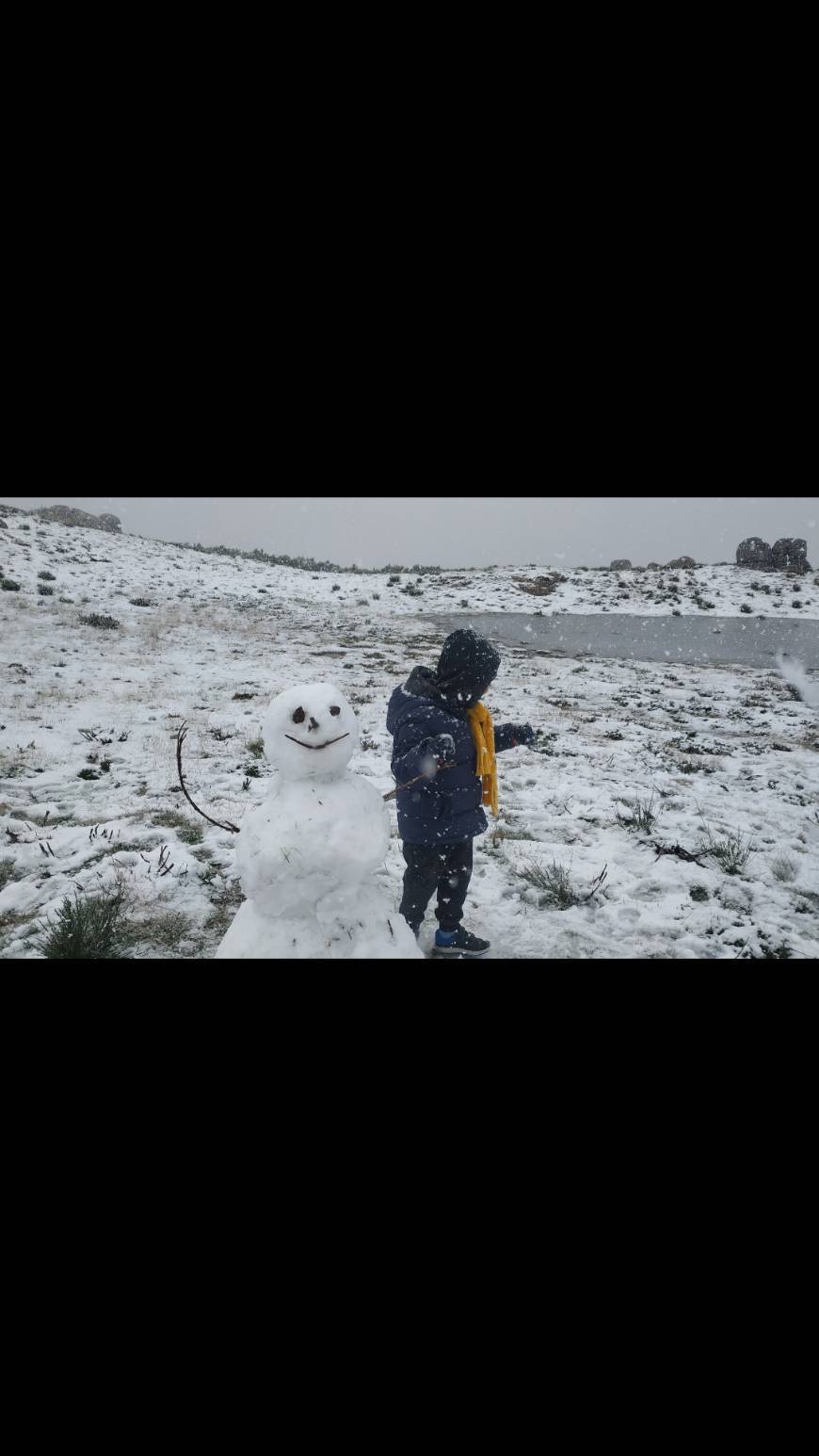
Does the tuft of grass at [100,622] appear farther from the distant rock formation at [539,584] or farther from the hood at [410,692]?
the distant rock formation at [539,584]

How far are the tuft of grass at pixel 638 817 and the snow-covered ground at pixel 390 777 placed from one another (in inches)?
1.1

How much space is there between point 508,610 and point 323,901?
42.5 feet

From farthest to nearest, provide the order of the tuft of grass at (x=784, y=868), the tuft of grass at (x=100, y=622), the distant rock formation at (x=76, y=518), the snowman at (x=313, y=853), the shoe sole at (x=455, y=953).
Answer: the distant rock formation at (x=76, y=518) < the tuft of grass at (x=100, y=622) < the tuft of grass at (x=784, y=868) < the shoe sole at (x=455, y=953) < the snowman at (x=313, y=853)

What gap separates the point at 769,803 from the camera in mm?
4355

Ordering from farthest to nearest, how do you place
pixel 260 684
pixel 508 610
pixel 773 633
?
pixel 508 610 < pixel 773 633 < pixel 260 684

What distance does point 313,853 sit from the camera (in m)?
2.07

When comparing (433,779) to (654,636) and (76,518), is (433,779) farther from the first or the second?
(76,518)

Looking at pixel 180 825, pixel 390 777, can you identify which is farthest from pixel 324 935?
pixel 390 777

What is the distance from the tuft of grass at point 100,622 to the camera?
938cm

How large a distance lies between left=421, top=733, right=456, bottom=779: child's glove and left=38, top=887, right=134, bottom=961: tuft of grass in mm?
1697

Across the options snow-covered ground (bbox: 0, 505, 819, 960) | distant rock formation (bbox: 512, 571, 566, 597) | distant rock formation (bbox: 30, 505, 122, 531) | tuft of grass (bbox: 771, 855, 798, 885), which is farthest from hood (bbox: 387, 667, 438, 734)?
distant rock formation (bbox: 30, 505, 122, 531)

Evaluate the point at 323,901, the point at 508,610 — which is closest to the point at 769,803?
the point at 323,901

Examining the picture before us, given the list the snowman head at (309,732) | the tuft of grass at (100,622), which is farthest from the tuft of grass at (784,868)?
the tuft of grass at (100,622)

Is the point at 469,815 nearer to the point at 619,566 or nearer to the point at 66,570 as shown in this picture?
the point at 66,570
